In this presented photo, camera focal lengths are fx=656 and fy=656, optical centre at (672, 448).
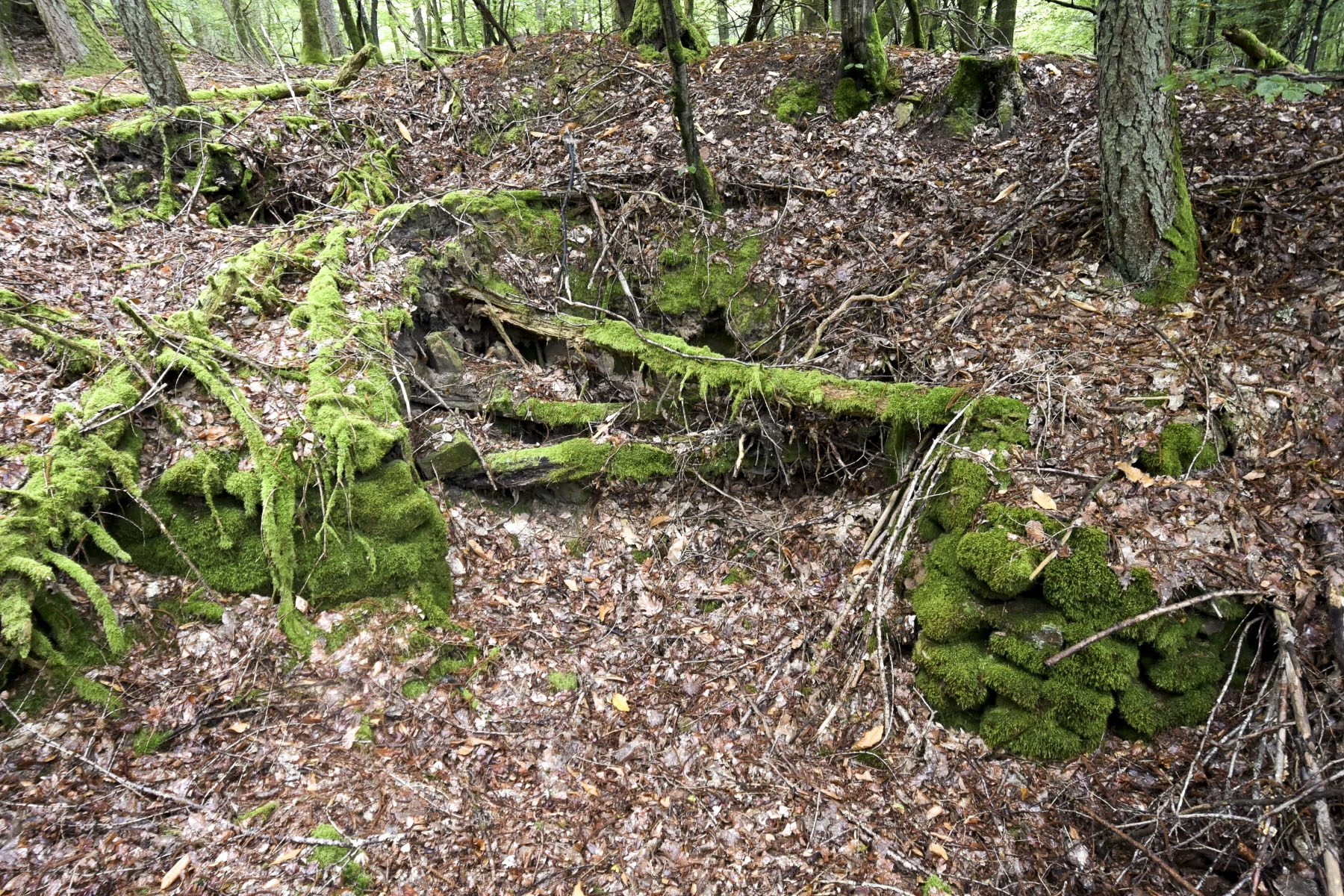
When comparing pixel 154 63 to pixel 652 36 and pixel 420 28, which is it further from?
pixel 420 28

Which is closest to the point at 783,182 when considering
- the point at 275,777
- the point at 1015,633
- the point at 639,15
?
the point at 639,15

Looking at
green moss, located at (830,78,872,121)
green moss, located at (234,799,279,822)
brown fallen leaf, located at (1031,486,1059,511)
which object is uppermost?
green moss, located at (830,78,872,121)

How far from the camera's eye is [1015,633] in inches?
169

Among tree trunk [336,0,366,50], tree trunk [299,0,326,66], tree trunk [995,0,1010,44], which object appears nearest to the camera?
tree trunk [995,0,1010,44]

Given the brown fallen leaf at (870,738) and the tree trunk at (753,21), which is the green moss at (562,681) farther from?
the tree trunk at (753,21)

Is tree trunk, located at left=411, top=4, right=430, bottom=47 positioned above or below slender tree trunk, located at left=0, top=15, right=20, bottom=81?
above

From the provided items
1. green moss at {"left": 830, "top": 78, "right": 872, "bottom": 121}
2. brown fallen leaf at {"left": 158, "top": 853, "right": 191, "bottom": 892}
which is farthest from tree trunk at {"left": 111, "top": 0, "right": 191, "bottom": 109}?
brown fallen leaf at {"left": 158, "top": 853, "right": 191, "bottom": 892}

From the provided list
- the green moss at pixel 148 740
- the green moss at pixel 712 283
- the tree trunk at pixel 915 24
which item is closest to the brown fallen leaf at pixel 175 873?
the green moss at pixel 148 740

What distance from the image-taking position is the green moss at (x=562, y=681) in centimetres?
489

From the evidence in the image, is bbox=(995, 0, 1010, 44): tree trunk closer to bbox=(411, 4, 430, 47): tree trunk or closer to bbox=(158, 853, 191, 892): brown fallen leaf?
bbox=(411, 4, 430, 47): tree trunk

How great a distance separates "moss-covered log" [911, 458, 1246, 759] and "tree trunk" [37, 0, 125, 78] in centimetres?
1542

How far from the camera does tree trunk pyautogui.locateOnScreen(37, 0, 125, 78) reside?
36.3ft

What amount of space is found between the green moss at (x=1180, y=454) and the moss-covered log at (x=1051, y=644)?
28.8 inches

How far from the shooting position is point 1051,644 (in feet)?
13.7
